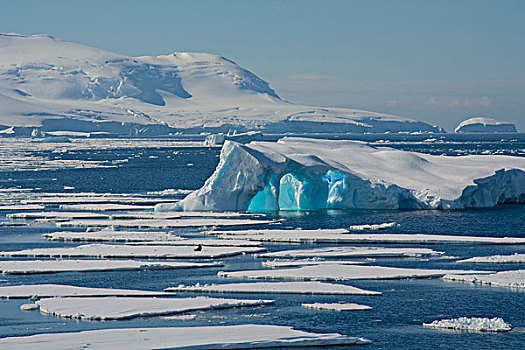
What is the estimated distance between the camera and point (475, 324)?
50.2 ft

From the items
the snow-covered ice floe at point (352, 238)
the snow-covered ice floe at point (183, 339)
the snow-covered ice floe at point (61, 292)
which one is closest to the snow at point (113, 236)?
the snow-covered ice floe at point (352, 238)

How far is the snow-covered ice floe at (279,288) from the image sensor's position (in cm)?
1811

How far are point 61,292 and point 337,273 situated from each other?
653 centimetres

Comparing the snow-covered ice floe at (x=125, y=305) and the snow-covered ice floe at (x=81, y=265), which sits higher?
the snow-covered ice floe at (x=81, y=265)

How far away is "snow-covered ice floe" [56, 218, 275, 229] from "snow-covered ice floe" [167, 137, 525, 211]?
3085 mm

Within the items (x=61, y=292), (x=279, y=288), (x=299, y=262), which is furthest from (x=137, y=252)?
(x=279, y=288)

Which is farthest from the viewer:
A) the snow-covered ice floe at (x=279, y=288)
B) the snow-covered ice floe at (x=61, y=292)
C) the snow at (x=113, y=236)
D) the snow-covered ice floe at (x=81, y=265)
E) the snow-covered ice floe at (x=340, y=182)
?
the snow-covered ice floe at (x=340, y=182)

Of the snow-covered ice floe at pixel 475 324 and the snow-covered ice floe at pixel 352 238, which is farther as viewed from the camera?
the snow-covered ice floe at pixel 352 238

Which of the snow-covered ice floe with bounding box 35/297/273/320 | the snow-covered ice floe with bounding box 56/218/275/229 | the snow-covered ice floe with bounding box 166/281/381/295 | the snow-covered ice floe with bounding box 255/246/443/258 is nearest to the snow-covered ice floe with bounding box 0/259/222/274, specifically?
the snow-covered ice floe with bounding box 255/246/443/258

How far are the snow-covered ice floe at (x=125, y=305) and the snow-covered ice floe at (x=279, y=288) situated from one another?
2.98 ft

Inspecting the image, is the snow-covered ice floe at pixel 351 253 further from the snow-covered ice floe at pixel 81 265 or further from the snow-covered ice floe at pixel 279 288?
the snow-covered ice floe at pixel 279 288

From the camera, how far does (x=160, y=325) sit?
50.2 ft

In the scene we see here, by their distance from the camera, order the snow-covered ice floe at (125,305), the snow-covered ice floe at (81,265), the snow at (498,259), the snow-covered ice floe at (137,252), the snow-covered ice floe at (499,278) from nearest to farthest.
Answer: the snow-covered ice floe at (125,305) < the snow-covered ice floe at (499,278) < the snow-covered ice floe at (81,265) < the snow at (498,259) < the snow-covered ice floe at (137,252)

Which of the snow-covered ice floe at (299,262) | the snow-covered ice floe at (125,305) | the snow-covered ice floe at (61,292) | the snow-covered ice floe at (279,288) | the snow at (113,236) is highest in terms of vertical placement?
the snow at (113,236)
